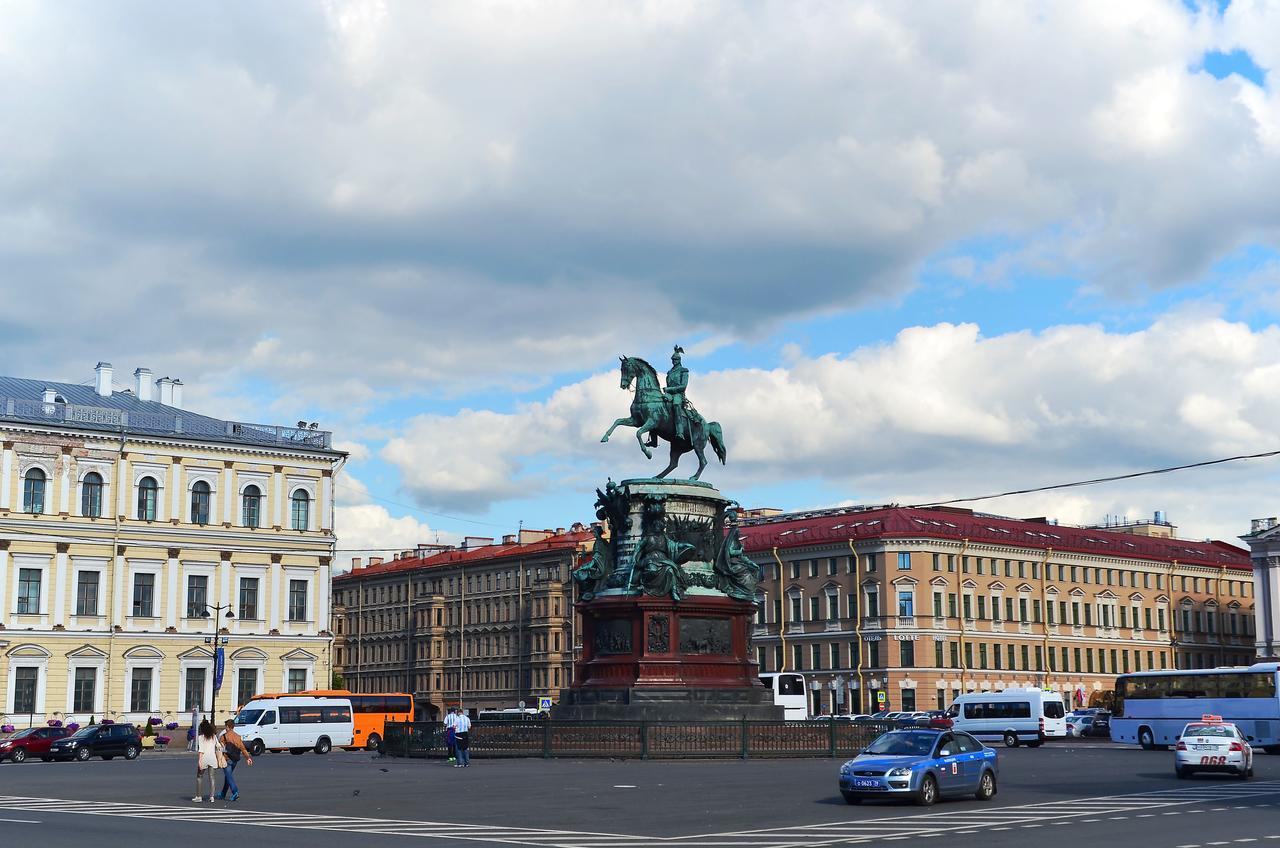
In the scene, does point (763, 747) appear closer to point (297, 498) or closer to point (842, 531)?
point (297, 498)

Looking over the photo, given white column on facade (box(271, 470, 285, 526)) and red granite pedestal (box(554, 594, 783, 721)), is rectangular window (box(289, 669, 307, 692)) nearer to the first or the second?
white column on facade (box(271, 470, 285, 526))

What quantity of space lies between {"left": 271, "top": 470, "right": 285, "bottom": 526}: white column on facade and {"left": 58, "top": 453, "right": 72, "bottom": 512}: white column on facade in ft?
39.5

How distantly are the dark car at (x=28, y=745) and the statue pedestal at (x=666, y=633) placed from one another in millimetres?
23635

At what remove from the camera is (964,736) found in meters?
32.9

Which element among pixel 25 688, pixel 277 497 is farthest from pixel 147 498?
pixel 25 688

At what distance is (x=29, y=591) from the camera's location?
284 feet

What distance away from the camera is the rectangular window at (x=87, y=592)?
88125 millimetres

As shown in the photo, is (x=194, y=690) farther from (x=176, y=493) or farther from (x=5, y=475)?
(x=5, y=475)

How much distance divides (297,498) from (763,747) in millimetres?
55638

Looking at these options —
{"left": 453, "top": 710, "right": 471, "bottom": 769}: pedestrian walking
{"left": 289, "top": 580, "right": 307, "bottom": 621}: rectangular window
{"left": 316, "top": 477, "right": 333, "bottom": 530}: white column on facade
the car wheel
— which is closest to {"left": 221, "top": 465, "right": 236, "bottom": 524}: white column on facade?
{"left": 289, "top": 580, "right": 307, "bottom": 621}: rectangular window

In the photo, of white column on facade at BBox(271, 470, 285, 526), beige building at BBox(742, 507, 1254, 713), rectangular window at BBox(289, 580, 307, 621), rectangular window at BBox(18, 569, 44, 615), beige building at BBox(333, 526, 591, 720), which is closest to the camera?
rectangular window at BBox(18, 569, 44, 615)

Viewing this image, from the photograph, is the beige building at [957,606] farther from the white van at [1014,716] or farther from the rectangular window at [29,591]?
the rectangular window at [29,591]

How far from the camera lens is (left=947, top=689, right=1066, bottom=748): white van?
79250mm

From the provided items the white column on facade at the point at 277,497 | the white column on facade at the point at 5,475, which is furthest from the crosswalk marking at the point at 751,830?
the white column on facade at the point at 277,497
